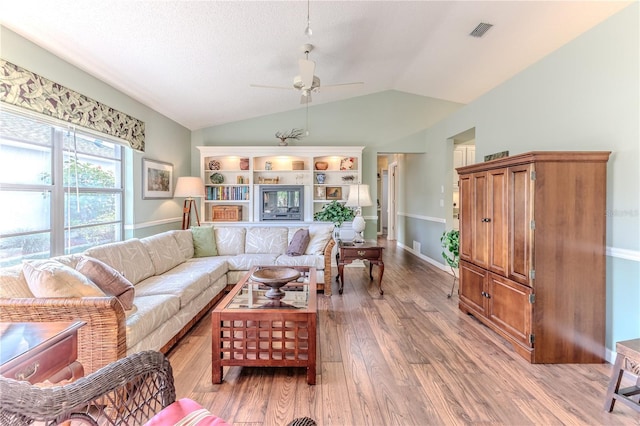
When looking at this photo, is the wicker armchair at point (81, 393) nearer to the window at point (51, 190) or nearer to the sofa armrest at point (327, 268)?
the window at point (51, 190)

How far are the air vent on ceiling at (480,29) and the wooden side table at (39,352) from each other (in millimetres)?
4265

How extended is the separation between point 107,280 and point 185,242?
1.99m

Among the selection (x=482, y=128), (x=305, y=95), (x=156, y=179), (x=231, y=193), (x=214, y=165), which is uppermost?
(x=305, y=95)

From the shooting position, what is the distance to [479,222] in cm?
302

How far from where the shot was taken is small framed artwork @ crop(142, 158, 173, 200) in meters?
4.28

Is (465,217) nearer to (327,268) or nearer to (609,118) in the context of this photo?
(609,118)

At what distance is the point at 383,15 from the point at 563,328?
3384 mm

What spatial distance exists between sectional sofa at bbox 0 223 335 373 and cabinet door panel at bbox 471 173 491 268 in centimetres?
174

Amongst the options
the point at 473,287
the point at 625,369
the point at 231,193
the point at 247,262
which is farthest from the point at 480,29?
the point at 231,193

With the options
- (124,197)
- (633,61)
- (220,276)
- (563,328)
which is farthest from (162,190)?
(633,61)

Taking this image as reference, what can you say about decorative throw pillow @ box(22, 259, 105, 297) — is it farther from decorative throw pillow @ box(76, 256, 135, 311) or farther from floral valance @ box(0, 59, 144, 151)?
floral valance @ box(0, 59, 144, 151)

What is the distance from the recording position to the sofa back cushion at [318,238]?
4.34 meters

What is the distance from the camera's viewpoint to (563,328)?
2.31 metres

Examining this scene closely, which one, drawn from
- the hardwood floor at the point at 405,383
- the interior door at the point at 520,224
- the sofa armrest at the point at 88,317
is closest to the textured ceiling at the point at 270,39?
the interior door at the point at 520,224
